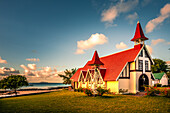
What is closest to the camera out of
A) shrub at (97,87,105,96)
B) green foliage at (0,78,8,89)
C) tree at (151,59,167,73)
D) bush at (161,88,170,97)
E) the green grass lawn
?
the green grass lawn

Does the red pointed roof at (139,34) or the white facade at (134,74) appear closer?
the white facade at (134,74)

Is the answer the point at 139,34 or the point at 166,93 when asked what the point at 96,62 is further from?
the point at 166,93

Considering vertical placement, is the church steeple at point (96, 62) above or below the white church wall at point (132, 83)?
above

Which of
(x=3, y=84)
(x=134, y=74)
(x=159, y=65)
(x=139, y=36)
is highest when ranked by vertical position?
(x=139, y=36)

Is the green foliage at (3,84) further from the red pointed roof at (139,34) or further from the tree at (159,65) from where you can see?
the tree at (159,65)

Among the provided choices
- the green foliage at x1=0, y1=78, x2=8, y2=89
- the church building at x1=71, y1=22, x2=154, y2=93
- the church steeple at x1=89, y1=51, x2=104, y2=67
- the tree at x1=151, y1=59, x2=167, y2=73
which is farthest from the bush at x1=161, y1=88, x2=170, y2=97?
the tree at x1=151, y1=59, x2=167, y2=73

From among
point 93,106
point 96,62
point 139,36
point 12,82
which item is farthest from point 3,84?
point 139,36

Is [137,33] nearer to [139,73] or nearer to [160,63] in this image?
[139,73]

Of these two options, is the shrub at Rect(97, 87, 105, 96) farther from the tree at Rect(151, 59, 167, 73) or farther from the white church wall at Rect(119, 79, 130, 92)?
the tree at Rect(151, 59, 167, 73)

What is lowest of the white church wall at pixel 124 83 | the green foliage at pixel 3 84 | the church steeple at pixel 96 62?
the green foliage at pixel 3 84

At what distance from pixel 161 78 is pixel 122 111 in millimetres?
52240

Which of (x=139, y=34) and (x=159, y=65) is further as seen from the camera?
(x=159, y=65)

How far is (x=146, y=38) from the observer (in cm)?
2858

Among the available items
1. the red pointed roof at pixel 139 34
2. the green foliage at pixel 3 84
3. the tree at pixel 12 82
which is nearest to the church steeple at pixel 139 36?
the red pointed roof at pixel 139 34
